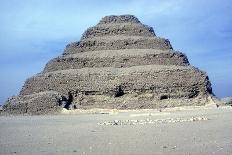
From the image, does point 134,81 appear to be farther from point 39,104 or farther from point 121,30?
point 121,30

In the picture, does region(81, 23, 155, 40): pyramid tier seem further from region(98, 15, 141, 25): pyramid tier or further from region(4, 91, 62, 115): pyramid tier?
region(4, 91, 62, 115): pyramid tier

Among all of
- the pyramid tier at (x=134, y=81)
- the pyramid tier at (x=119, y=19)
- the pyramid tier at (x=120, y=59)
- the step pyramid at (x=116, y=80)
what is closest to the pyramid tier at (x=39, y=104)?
the step pyramid at (x=116, y=80)

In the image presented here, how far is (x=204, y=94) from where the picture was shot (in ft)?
167

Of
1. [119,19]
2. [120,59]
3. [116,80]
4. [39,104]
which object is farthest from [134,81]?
[119,19]

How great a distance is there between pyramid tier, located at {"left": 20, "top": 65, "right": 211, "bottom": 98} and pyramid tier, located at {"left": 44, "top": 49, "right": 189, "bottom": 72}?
3.92ft

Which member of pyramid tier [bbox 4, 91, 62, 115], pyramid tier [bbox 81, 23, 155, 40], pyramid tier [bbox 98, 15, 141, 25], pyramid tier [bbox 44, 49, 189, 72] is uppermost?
pyramid tier [bbox 98, 15, 141, 25]

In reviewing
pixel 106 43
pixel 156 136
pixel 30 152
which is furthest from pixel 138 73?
pixel 30 152

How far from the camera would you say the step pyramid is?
4916cm

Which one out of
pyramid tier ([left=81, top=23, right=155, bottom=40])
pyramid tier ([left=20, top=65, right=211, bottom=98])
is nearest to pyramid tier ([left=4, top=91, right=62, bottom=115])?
pyramid tier ([left=20, top=65, right=211, bottom=98])

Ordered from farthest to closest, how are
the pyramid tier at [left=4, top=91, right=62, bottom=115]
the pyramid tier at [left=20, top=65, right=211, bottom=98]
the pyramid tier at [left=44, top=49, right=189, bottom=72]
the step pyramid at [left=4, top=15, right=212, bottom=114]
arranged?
the pyramid tier at [left=44, top=49, right=189, bottom=72] → the pyramid tier at [left=20, top=65, right=211, bottom=98] → the step pyramid at [left=4, top=15, right=212, bottom=114] → the pyramid tier at [left=4, top=91, right=62, bottom=115]

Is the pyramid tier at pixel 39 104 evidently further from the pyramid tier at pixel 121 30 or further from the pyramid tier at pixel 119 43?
the pyramid tier at pixel 121 30

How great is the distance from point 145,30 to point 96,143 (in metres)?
43.0

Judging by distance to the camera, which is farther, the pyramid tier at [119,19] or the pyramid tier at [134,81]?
the pyramid tier at [119,19]

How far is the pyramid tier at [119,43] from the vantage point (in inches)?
2199
